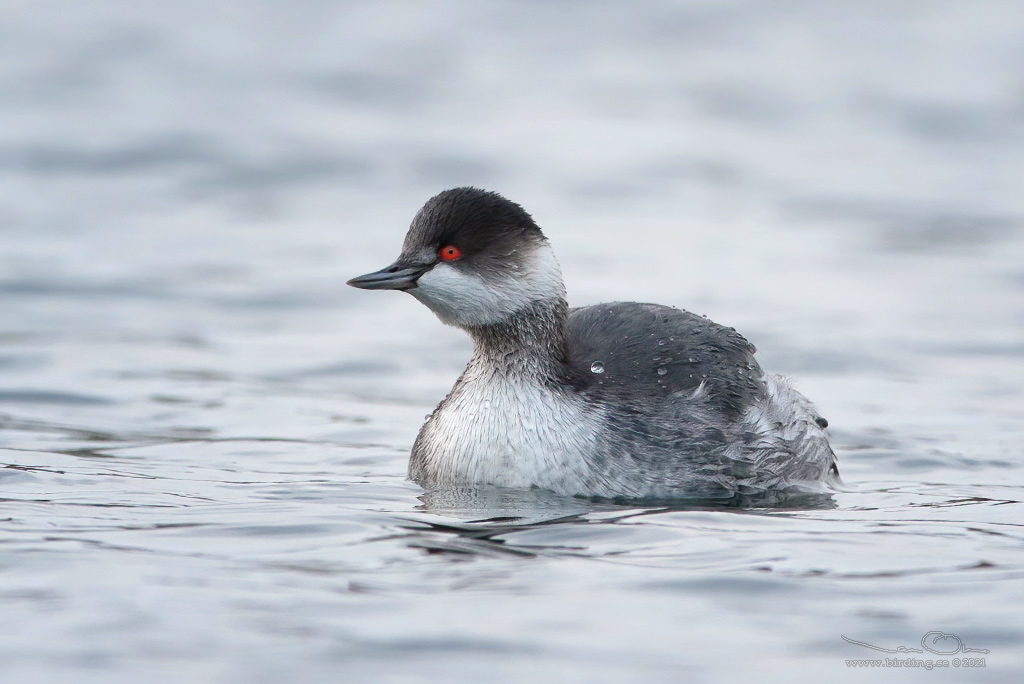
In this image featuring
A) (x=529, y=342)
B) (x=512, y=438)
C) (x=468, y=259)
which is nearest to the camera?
(x=512, y=438)

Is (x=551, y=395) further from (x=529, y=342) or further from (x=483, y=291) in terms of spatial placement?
(x=483, y=291)

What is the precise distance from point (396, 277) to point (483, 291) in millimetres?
465


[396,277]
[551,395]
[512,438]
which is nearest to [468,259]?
[396,277]

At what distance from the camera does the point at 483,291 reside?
8180 millimetres

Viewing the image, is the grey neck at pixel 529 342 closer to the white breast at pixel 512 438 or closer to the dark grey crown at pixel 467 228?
the white breast at pixel 512 438

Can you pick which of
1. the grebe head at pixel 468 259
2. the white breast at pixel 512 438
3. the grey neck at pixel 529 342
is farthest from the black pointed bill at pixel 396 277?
the white breast at pixel 512 438

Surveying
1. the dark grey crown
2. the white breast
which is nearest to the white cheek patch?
the dark grey crown

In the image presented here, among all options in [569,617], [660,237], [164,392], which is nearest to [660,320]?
[569,617]

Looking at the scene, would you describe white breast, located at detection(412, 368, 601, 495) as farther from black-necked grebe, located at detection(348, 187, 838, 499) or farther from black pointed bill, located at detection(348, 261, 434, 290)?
black pointed bill, located at detection(348, 261, 434, 290)

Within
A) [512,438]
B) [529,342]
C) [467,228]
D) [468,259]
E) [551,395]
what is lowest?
[512,438]

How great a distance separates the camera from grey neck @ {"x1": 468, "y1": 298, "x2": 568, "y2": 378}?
27.0 feet

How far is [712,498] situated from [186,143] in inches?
469

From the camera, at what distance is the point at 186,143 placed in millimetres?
18453

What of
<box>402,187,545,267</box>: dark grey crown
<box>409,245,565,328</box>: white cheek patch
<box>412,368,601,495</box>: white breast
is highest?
<box>402,187,545,267</box>: dark grey crown
